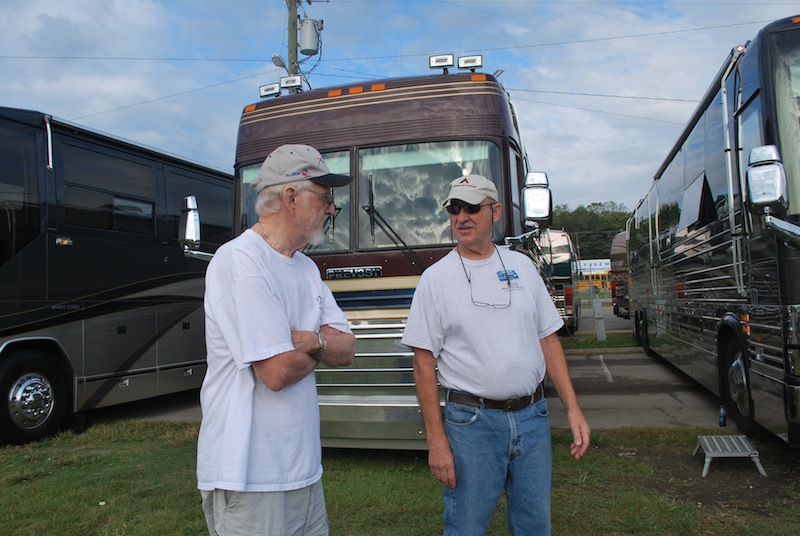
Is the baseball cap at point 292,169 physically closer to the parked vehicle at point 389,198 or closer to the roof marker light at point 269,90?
the parked vehicle at point 389,198

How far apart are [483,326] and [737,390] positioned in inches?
184

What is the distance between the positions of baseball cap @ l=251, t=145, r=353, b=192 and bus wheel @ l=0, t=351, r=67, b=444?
20.0 feet

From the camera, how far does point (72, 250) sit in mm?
7594

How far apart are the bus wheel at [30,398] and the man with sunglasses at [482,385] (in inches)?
236

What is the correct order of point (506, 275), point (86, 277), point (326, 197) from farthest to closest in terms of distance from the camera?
point (86, 277), point (506, 275), point (326, 197)

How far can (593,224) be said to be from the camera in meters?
102

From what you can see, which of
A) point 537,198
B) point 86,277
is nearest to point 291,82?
point 537,198

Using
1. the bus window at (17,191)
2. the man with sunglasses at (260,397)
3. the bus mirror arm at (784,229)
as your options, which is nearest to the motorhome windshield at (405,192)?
the bus mirror arm at (784,229)

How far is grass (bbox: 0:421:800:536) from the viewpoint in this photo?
4.19m

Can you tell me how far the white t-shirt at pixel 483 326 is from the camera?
267 centimetres

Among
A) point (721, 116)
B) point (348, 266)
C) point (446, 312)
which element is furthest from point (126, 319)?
point (721, 116)

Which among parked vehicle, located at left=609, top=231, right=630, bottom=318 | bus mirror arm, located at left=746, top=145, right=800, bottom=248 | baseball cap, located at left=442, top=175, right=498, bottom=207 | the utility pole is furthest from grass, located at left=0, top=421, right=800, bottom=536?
parked vehicle, located at left=609, top=231, right=630, bottom=318

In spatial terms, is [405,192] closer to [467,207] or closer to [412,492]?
[412,492]

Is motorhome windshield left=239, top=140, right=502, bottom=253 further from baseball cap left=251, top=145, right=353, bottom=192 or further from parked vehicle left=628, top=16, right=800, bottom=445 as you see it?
baseball cap left=251, top=145, right=353, bottom=192
